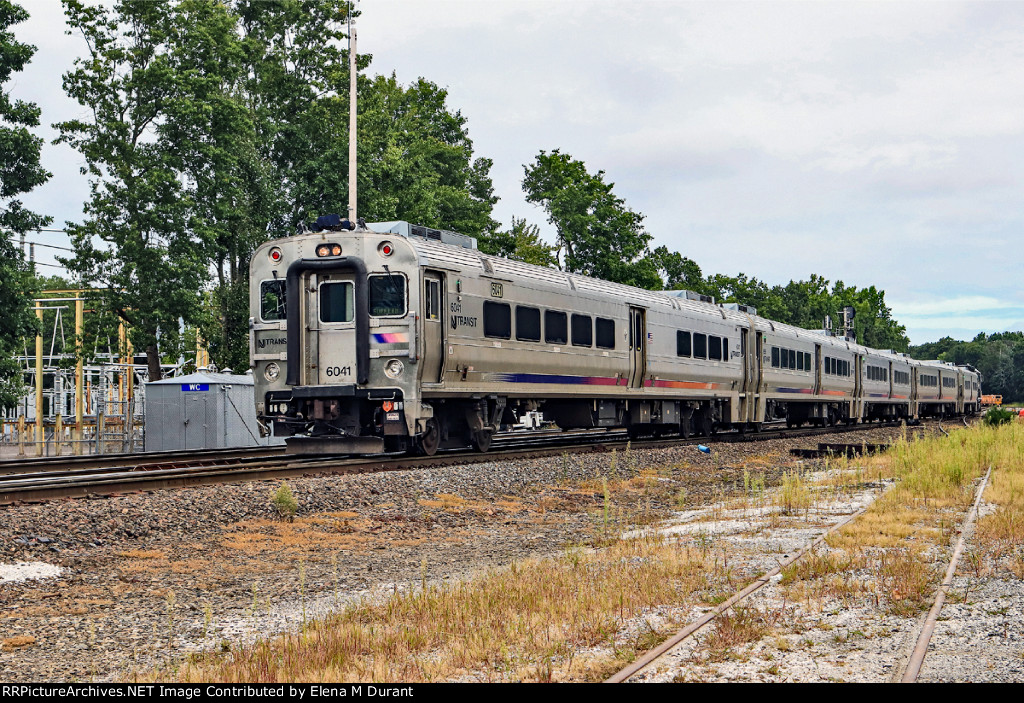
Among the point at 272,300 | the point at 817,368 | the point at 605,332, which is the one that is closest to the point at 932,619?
the point at 272,300

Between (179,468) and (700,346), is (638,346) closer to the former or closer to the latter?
(700,346)

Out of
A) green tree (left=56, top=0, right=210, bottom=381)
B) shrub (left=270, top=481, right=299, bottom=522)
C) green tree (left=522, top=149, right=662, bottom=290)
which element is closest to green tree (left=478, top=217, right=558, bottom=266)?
green tree (left=522, top=149, right=662, bottom=290)

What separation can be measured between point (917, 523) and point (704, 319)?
1695cm

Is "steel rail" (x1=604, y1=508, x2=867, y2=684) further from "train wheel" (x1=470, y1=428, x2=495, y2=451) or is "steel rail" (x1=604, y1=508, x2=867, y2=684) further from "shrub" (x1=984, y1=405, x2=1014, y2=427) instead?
"shrub" (x1=984, y1=405, x2=1014, y2=427)

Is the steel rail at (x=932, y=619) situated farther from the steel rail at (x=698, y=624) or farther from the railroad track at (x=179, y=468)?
the railroad track at (x=179, y=468)

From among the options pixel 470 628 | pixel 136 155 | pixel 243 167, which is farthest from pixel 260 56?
pixel 470 628

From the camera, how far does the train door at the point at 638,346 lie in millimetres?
23266

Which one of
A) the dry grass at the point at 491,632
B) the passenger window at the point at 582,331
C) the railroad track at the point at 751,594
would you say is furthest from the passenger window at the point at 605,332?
the dry grass at the point at 491,632

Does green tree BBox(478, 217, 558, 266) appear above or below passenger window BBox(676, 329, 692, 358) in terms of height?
above

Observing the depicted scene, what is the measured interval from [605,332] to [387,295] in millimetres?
7102

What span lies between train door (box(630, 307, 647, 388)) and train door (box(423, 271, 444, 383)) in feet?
25.2

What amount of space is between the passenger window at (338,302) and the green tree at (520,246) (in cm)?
2242

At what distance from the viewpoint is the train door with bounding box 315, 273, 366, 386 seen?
1634 cm

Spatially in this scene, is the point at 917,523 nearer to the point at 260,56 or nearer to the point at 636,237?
the point at 260,56
